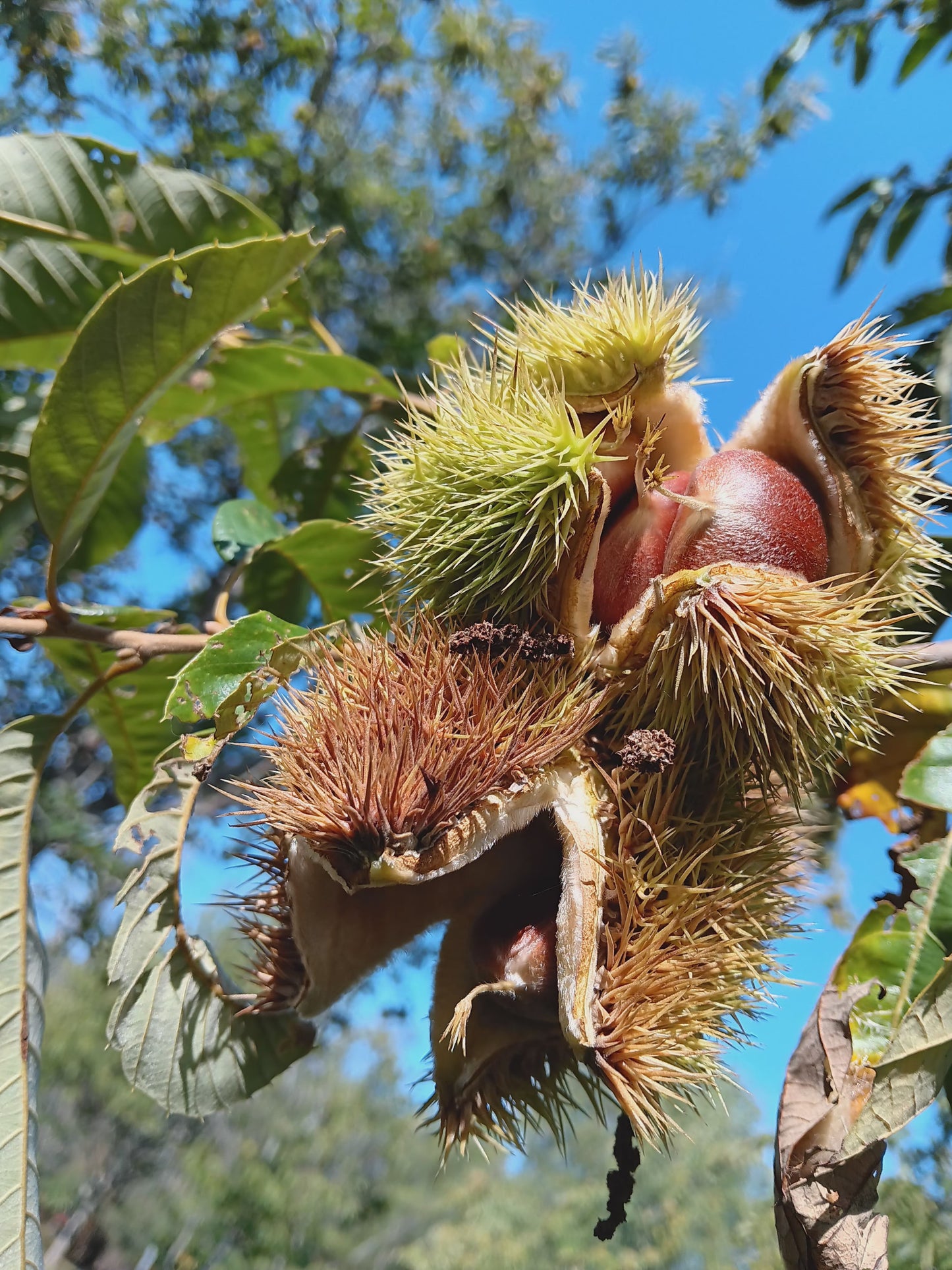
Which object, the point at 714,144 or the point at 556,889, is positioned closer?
the point at 556,889

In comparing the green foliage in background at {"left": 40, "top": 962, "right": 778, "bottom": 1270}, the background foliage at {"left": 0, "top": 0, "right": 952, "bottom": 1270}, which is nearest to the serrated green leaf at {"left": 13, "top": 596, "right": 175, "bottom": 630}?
the background foliage at {"left": 0, "top": 0, "right": 952, "bottom": 1270}

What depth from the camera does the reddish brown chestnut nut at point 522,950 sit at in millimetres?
1002

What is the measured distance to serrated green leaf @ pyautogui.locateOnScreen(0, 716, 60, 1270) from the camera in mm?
1127

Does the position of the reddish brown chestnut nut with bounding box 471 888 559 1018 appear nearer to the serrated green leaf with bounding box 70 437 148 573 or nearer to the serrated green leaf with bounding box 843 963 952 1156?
the serrated green leaf with bounding box 843 963 952 1156

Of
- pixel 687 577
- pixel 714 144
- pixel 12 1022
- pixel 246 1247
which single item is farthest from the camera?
pixel 246 1247

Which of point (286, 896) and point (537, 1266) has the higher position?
point (286, 896)

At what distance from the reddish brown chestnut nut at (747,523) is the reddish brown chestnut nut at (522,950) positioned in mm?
452

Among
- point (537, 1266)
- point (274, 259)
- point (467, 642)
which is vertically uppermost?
point (274, 259)

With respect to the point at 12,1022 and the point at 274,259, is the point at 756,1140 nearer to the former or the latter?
the point at 12,1022

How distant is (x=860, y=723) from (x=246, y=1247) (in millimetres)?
15985

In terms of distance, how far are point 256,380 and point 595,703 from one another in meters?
1.21

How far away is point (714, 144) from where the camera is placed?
309 inches

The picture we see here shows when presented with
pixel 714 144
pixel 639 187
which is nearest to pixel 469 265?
pixel 639 187

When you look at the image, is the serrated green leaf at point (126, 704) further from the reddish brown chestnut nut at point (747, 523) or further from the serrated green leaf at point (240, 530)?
the reddish brown chestnut nut at point (747, 523)
